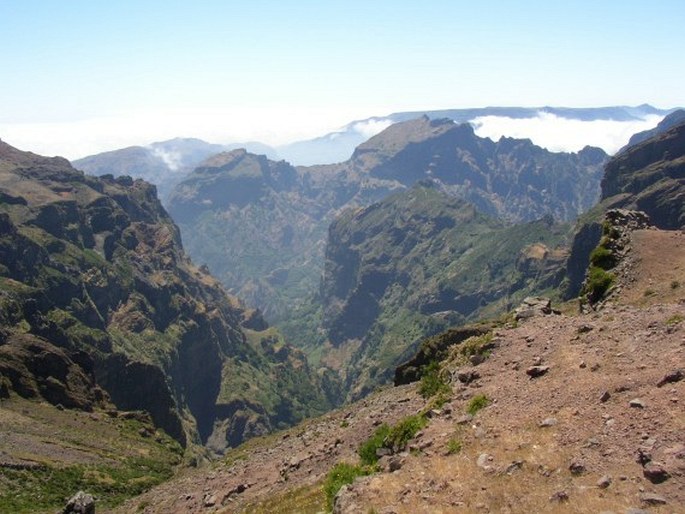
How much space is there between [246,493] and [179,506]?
9.62m

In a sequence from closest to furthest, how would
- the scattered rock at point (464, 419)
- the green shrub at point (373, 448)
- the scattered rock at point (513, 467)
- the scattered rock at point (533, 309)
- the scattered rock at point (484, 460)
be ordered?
the scattered rock at point (513, 467)
the scattered rock at point (484, 460)
the scattered rock at point (464, 419)
the green shrub at point (373, 448)
the scattered rock at point (533, 309)

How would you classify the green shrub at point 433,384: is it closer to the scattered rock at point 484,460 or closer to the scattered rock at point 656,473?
the scattered rock at point 484,460

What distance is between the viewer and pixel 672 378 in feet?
95.5

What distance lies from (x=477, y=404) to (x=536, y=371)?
15.4 feet

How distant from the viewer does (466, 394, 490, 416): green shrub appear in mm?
34906

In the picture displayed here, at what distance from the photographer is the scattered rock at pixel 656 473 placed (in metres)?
23.0

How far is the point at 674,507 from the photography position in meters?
21.4

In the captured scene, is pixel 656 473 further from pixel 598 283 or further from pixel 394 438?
pixel 598 283

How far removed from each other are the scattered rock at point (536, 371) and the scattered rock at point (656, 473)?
13480mm

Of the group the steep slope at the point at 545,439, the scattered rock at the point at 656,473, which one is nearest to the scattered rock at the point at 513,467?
the steep slope at the point at 545,439

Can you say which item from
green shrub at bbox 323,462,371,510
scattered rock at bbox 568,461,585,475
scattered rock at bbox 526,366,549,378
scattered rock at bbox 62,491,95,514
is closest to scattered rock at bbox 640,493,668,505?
scattered rock at bbox 568,461,585,475

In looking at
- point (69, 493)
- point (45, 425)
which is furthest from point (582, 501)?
point (45, 425)

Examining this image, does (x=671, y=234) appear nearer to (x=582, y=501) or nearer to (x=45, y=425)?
(x=582, y=501)

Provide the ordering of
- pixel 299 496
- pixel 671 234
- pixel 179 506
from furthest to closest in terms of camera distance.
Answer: pixel 671 234 < pixel 179 506 < pixel 299 496
